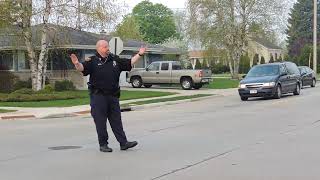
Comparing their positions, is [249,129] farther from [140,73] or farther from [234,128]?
[140,73]

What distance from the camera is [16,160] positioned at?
A: 10.3m

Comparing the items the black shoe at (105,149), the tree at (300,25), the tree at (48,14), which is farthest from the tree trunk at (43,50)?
the tree at (300,25)

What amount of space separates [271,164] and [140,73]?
33.0 meters

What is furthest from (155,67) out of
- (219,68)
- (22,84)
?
(219,68)

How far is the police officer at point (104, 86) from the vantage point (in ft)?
35.8

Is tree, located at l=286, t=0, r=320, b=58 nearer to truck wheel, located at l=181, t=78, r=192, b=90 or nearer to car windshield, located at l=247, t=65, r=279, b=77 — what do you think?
truck wheel, located at l=181, t=78, r=192, b=90

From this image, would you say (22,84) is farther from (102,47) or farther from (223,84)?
(102,47)

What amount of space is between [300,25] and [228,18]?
165ft

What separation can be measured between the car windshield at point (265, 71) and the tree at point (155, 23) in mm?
82939

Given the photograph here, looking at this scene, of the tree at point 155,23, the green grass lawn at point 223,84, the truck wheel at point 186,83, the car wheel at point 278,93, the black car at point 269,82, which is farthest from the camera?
the tree at point 155,23

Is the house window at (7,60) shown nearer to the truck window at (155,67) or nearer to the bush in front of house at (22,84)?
the bush in front of house at (22,84)

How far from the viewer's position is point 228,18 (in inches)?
2189

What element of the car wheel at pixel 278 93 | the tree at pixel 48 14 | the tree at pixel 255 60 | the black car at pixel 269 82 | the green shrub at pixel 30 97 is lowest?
the green shrub at pixel 30 97

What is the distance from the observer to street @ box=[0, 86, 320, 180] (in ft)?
28.4
